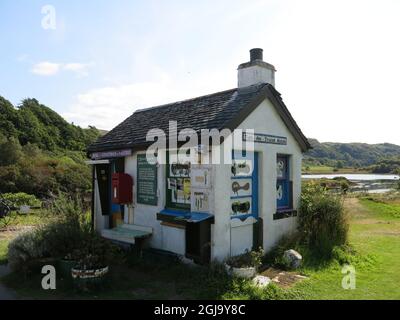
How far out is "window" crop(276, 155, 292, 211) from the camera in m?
9.91

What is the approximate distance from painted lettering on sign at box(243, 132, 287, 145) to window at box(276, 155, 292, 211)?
522 millimetres

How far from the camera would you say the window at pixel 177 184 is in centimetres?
847

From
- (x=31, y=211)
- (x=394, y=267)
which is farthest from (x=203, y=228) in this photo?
(x=31, y=211)

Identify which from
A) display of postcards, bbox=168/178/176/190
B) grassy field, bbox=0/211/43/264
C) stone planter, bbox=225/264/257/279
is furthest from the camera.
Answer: grassy field, bbox=0/211/43/264

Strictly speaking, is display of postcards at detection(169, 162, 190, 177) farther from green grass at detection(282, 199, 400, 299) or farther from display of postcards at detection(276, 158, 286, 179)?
green grass at detection(282, 199, 400, 299)

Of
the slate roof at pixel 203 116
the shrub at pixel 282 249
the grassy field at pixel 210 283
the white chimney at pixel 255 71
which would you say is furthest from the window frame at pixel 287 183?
the white chimney at pixel 255 71

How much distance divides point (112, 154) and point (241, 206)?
4.10 metres

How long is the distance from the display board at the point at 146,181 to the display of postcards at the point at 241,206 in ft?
6.77

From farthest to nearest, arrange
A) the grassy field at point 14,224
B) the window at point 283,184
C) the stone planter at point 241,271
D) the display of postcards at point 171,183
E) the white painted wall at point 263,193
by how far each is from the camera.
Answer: the window at point 283,184 → the grassy field at point 14,224 → the display of postcards at point 171,183 → the white painted wall at point 263,193 → the stone planter at point 241,271

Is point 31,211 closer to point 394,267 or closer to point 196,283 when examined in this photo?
point 196,283

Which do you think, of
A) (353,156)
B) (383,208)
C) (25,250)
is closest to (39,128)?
(25,250)

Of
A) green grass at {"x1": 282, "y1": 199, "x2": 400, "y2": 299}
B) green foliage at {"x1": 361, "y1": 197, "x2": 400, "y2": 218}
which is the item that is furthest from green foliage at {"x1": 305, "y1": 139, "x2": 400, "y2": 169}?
green grass at {"x1": 282, "y1": 199, "x2": 400, "y2": 299}

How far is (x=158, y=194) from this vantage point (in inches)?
357

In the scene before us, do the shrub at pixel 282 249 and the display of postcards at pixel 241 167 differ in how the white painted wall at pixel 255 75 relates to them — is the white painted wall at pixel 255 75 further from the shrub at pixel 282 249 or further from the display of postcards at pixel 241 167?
the shrub at pixel 282 249
